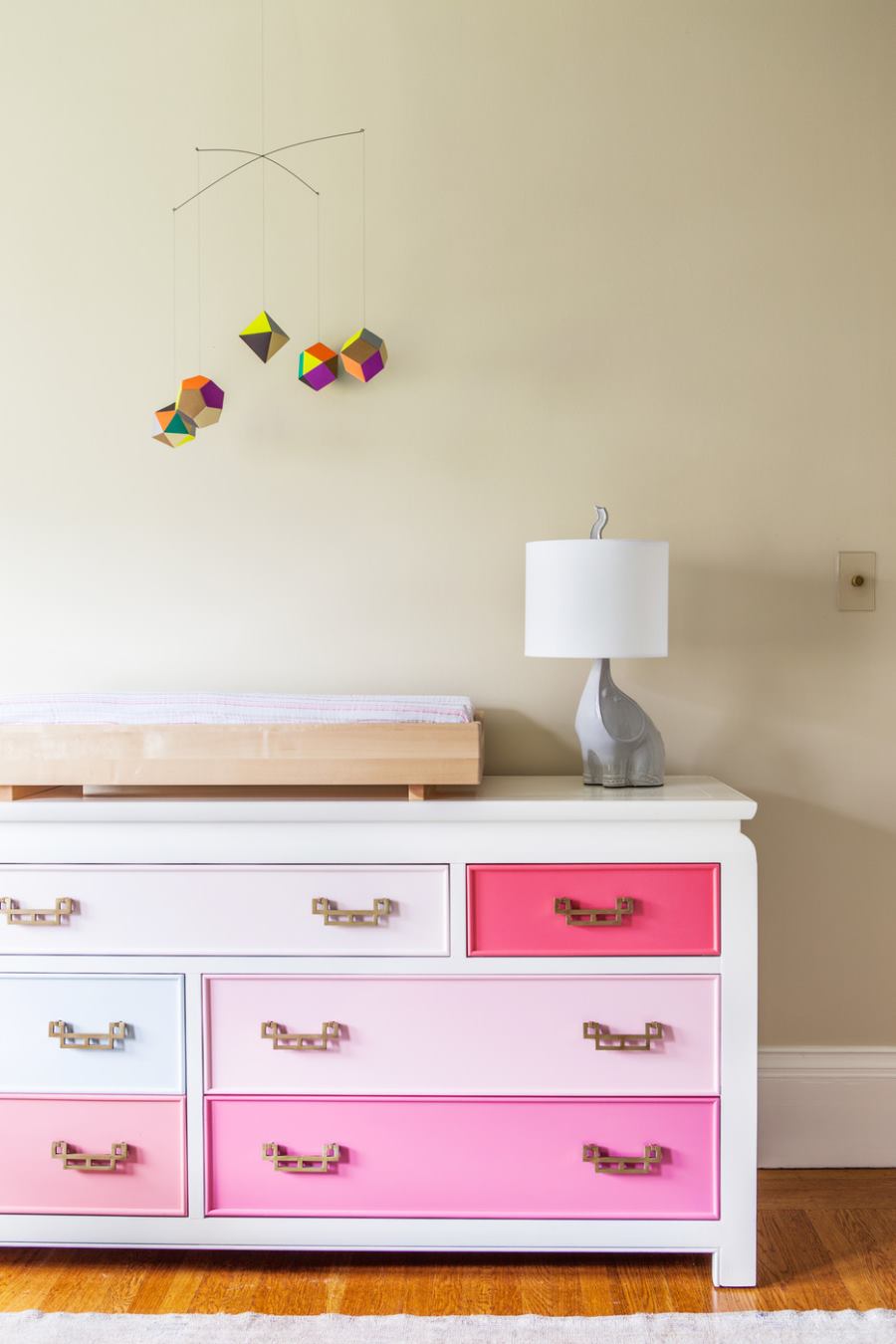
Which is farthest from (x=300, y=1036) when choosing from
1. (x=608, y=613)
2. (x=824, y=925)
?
(x=824, y=925)

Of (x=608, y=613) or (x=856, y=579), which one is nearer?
(x=608, y=613)

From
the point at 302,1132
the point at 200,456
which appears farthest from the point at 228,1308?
the point at 200,456

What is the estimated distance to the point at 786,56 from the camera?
7.34 ft

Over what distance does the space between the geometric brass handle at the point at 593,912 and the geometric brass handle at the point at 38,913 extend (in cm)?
82

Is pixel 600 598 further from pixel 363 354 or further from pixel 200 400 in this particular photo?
pixel 200 400

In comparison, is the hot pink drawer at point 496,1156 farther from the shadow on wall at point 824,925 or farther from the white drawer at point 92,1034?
the shadow on wall at point 824,925

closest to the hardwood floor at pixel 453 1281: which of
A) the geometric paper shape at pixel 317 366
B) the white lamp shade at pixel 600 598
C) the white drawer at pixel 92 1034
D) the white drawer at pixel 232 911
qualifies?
the white drawer at pixel 92 1034

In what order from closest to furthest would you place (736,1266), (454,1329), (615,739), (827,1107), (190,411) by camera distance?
(454,1329) → (736,1266) → (615,739) → (190,411) → (827,1107)

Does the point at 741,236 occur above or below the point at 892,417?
above

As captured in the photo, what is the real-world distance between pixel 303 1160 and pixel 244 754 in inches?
27.1

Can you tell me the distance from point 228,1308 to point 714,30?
2.54 metres

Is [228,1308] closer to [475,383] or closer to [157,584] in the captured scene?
[157,584]

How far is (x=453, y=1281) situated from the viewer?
1.83 meters

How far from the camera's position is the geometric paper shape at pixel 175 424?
2150mm
